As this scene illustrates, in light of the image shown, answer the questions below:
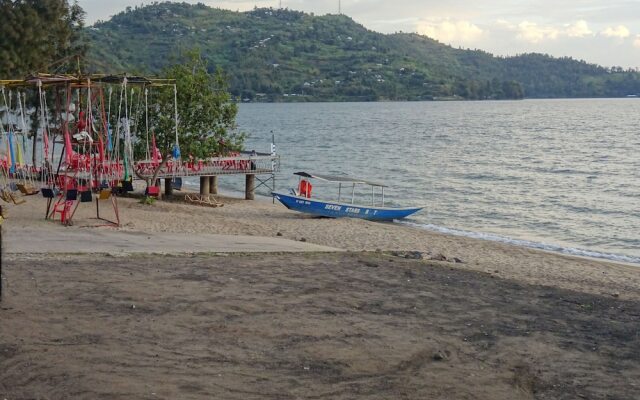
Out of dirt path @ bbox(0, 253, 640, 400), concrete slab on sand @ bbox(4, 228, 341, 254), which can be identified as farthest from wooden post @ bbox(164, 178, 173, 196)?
dirt path @ bbox(0, 253, 640, 400)

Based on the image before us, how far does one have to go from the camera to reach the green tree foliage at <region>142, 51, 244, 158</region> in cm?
3319

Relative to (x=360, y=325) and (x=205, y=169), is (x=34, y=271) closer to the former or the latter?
(x=360, y=325)

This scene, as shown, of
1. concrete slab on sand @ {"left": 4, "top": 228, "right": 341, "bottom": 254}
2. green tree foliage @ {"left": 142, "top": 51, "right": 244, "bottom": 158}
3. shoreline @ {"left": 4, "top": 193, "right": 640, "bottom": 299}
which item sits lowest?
shoreline @ {"left": 4, "top": 193, "right": 640, "bottom": 299}

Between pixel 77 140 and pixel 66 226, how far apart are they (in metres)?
2.30

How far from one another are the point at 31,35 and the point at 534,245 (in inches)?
927

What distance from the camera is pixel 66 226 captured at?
72.7 feet

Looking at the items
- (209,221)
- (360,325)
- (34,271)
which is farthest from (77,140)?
(360,325)

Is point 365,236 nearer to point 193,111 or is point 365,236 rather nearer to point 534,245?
point 534,245

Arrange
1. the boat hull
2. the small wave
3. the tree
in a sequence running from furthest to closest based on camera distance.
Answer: the tree
the boat hull
the small wave

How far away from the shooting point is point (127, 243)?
61.8 feet

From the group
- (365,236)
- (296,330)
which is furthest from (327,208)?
(296,330)

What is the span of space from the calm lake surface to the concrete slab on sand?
46.9 ft

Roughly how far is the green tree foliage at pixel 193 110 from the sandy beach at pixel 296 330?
15.6m

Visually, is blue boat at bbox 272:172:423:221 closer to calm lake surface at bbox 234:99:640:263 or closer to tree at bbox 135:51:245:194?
calm lake surface at bbox 234:99:640:263
